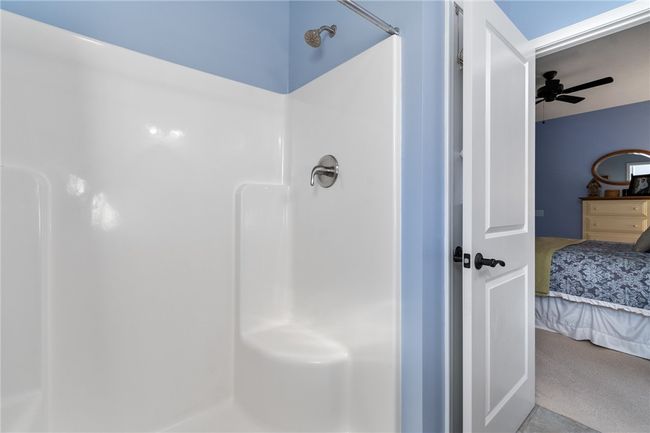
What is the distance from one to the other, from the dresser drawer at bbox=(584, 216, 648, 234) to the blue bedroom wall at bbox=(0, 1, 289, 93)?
17.8 feet

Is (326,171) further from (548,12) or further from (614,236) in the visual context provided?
(614,236)

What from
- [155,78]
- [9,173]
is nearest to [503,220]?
[155,78]

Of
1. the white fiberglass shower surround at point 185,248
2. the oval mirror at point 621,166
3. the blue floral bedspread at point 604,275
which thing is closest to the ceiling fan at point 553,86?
the blue floral bedspread at point 604,275

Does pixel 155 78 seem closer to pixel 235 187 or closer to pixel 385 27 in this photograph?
pixel 235 187

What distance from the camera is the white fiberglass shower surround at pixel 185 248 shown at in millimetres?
1087

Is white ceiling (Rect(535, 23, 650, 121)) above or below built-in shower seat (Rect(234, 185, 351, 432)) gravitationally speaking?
above

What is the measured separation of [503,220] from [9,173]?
1.86 m

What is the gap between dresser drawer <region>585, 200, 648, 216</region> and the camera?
4.34 meters

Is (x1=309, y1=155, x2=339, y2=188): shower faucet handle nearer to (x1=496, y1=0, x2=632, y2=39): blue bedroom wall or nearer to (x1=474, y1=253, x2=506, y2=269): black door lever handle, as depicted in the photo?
(x1=474, y1=253, x2=506, y2=269): black door lever handle

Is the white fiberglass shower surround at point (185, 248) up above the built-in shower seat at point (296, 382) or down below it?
above

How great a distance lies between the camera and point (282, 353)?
1360 millimetres

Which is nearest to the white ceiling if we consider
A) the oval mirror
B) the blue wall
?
the blue wall

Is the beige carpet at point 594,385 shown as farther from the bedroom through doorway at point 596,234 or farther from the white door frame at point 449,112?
the white door frame at point 449,112

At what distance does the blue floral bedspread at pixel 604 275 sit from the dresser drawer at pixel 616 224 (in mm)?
2142
